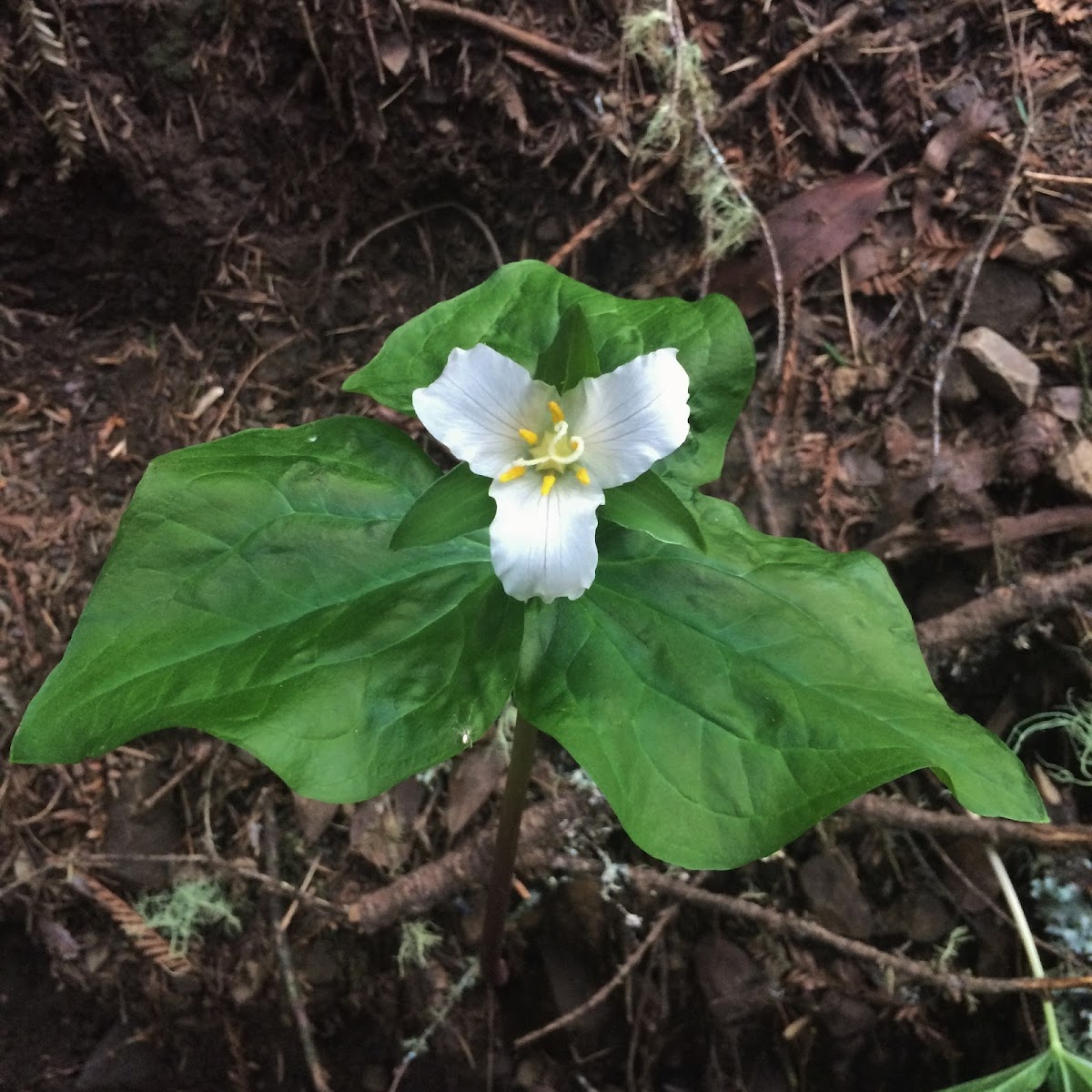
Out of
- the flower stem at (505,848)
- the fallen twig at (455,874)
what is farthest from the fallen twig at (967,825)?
the flower stem at (505,848)

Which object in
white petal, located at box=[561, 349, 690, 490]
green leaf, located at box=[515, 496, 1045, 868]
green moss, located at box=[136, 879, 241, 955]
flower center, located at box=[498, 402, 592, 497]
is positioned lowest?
green moss, located at box=[136, 879, 241, 955]

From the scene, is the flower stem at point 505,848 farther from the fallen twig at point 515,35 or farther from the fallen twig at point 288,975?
the fallen twig at point 515,35

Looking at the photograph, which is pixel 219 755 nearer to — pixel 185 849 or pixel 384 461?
pixel 185 849

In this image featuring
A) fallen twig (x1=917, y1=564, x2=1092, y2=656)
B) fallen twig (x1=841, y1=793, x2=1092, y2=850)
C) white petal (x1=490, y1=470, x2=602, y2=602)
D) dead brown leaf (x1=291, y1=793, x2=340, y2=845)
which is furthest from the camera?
dead brown leaf (x1=291, y1=793, x2=340, y2=845)

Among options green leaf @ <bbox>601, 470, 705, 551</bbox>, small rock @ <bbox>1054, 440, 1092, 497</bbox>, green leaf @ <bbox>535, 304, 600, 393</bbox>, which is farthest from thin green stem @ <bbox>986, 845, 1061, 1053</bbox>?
green leaf @ <bbox>535, 304, 600, 393</bbox>

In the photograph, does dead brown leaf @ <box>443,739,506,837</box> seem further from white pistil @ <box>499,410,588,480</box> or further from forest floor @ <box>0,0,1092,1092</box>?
white pistil @ <box>499,410,588,480</box>

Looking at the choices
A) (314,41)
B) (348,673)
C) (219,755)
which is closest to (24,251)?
(314,41)
